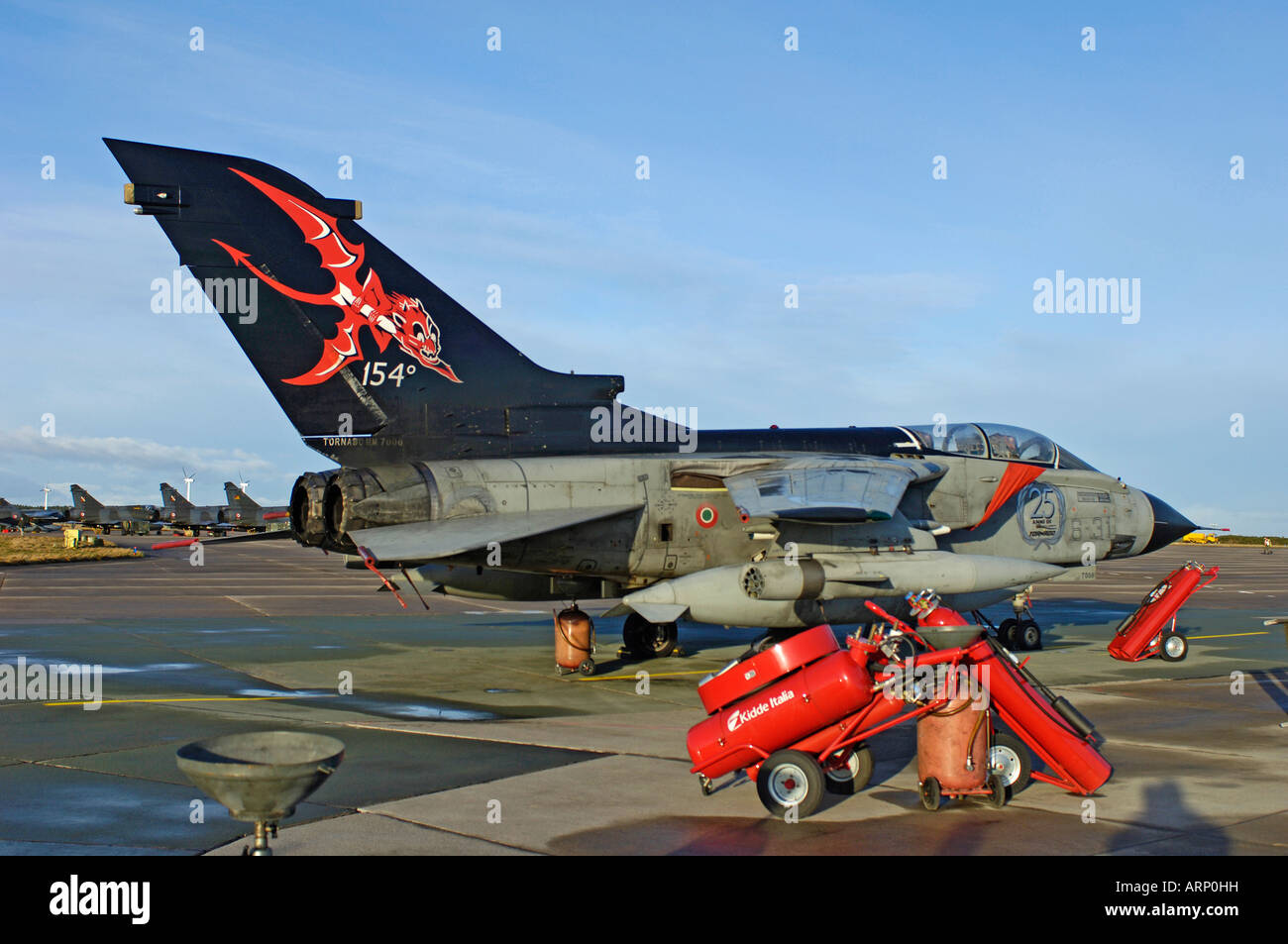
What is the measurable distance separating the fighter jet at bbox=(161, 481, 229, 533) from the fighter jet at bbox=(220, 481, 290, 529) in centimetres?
85

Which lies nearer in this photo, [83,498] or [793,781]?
[793,781]

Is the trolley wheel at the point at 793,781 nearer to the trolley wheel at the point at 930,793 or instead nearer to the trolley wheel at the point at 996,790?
the trolley wheel at the point at 930,793

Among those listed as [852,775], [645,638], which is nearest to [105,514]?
[645,638]

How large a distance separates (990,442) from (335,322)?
10069 mm

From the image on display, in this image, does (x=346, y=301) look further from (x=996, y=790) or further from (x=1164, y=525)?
(x=1164, y=525)

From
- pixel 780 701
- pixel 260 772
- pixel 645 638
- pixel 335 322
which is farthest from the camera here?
pixel 645 638

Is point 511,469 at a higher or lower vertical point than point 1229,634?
higher

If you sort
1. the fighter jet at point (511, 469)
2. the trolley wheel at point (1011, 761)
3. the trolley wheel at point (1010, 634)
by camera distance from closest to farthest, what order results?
the trolley wheel at point (1011, 761)
the fighter jet at point (511, 469)
the trolley wheel at point (1010, 634)

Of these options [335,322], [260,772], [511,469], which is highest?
[335,322]

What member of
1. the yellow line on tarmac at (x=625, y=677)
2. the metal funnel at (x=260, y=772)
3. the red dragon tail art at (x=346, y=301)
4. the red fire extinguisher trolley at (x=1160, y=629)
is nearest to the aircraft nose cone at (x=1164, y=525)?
the red fire extinguisher trolley at (x=1160, y=629)

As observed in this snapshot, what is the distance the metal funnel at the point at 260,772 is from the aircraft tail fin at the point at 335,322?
932 cm

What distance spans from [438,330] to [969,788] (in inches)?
377

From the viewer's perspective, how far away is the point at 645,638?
17.1 meters

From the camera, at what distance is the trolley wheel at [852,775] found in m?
7.88
